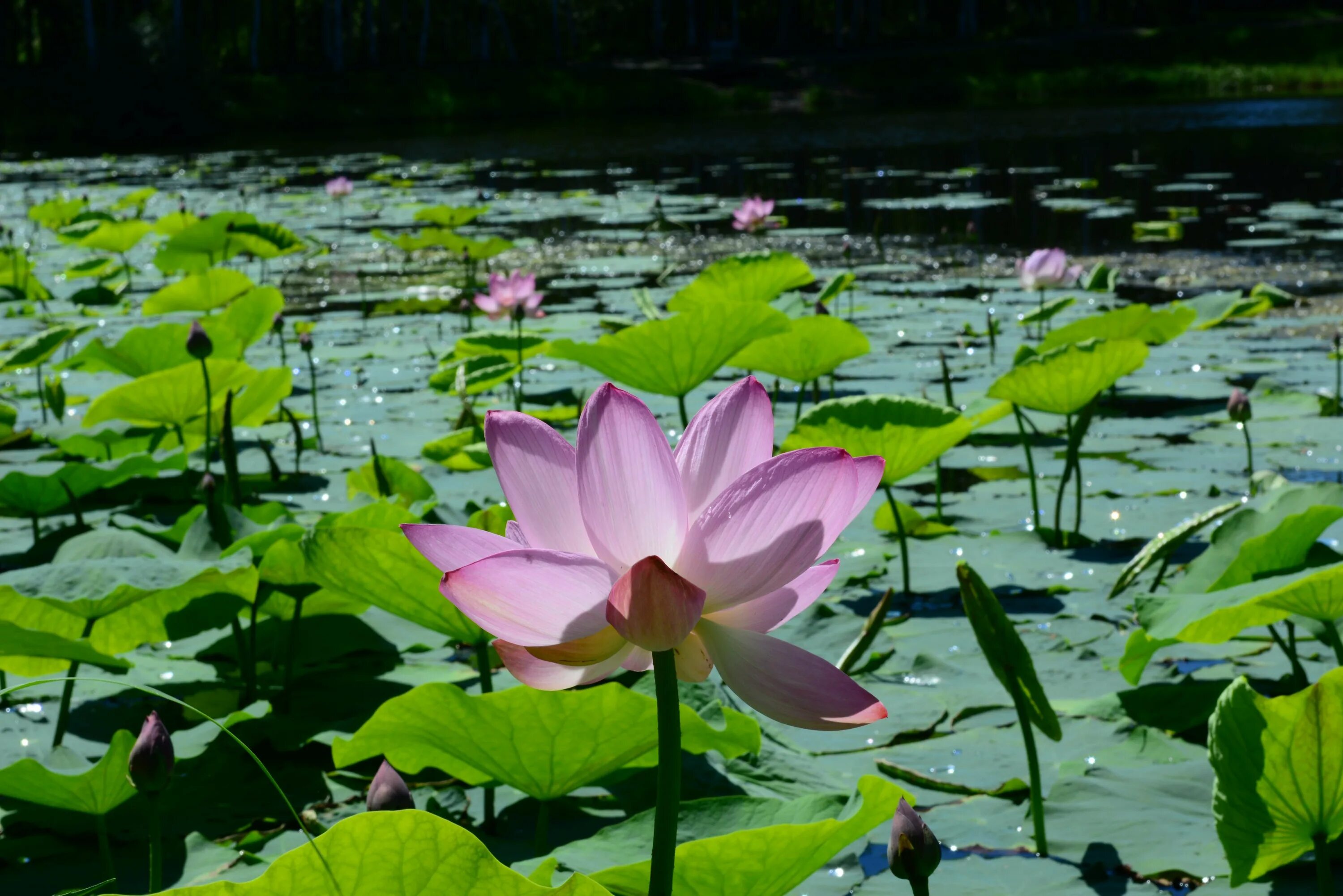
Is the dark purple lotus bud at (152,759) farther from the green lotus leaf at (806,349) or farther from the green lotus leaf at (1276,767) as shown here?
the green lotus leaf at (806,349)

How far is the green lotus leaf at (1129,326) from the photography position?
259 cm

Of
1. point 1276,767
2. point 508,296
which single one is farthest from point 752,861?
point 508,296

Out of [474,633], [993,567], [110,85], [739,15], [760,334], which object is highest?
[739,15]

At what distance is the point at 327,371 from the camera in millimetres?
3947

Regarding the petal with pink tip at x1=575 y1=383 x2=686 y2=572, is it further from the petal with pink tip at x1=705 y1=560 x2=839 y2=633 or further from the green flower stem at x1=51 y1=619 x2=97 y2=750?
the green flower stem at x1=51 y1=619 x2=97 y2=750

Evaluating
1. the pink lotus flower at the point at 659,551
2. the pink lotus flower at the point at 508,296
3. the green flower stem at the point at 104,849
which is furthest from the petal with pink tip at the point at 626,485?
the pink lotus flower at the point at 508,296

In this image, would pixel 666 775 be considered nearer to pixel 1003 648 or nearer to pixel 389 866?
pixel 389 866

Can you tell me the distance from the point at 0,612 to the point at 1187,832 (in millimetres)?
1174

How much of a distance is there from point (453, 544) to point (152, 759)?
0.45 m

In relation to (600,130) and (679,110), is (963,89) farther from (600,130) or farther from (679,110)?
(600,130)

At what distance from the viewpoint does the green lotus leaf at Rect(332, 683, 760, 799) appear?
3.39ft

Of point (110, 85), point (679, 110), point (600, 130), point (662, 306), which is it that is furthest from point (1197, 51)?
point (662, 306)

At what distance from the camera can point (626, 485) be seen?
23.3 inches

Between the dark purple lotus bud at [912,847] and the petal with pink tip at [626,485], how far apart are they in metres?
0.29
